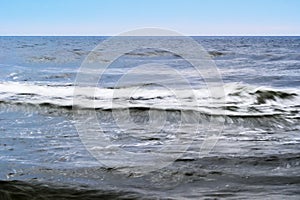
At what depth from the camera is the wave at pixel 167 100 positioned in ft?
30.8

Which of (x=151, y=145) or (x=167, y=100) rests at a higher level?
(x=167, y=100)

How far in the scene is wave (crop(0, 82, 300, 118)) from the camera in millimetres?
9383

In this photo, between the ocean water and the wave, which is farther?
the wave

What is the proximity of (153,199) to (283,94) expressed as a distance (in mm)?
9023

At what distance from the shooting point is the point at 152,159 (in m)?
5.34

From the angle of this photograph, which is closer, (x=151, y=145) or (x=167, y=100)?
(x=151, y=145)

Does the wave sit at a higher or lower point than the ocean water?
higher

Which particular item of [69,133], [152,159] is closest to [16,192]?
[152,159]

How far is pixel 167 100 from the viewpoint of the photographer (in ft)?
35.3

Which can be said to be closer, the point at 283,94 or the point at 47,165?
the point at 47,165

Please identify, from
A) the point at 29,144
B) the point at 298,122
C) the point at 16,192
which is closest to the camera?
the point at 16,192

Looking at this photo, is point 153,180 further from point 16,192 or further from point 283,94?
point 283,94

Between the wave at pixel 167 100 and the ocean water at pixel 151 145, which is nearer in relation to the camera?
the ocean water at pixel 151 145

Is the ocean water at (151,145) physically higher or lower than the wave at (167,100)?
lower
